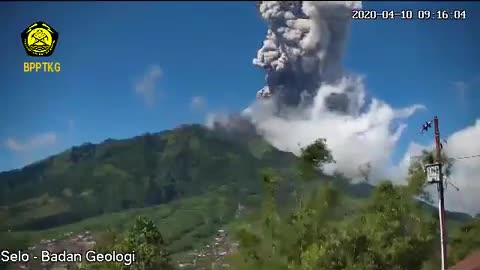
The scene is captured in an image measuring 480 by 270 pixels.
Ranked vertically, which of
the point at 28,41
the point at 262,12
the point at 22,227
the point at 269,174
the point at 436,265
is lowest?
the point at 436,265

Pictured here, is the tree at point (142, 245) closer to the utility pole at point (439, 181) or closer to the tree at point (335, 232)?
the tree at point (335, 232)

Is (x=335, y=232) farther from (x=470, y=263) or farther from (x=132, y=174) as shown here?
(x=132, y=174)

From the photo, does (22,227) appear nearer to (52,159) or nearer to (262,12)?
(52,159)

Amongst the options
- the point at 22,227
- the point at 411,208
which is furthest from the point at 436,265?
the point at 22,227

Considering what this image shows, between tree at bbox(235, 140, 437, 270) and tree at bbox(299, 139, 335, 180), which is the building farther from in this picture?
tree at bbox(299, 139, 335, 180)

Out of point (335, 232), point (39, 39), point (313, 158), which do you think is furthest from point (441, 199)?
point (39, 39)

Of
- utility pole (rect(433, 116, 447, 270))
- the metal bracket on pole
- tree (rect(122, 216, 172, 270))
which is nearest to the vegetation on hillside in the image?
tree (rect(122, 216, 172, 270))

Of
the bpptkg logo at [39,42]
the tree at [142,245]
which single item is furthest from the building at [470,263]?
the bpptkg logo at [39,42]
